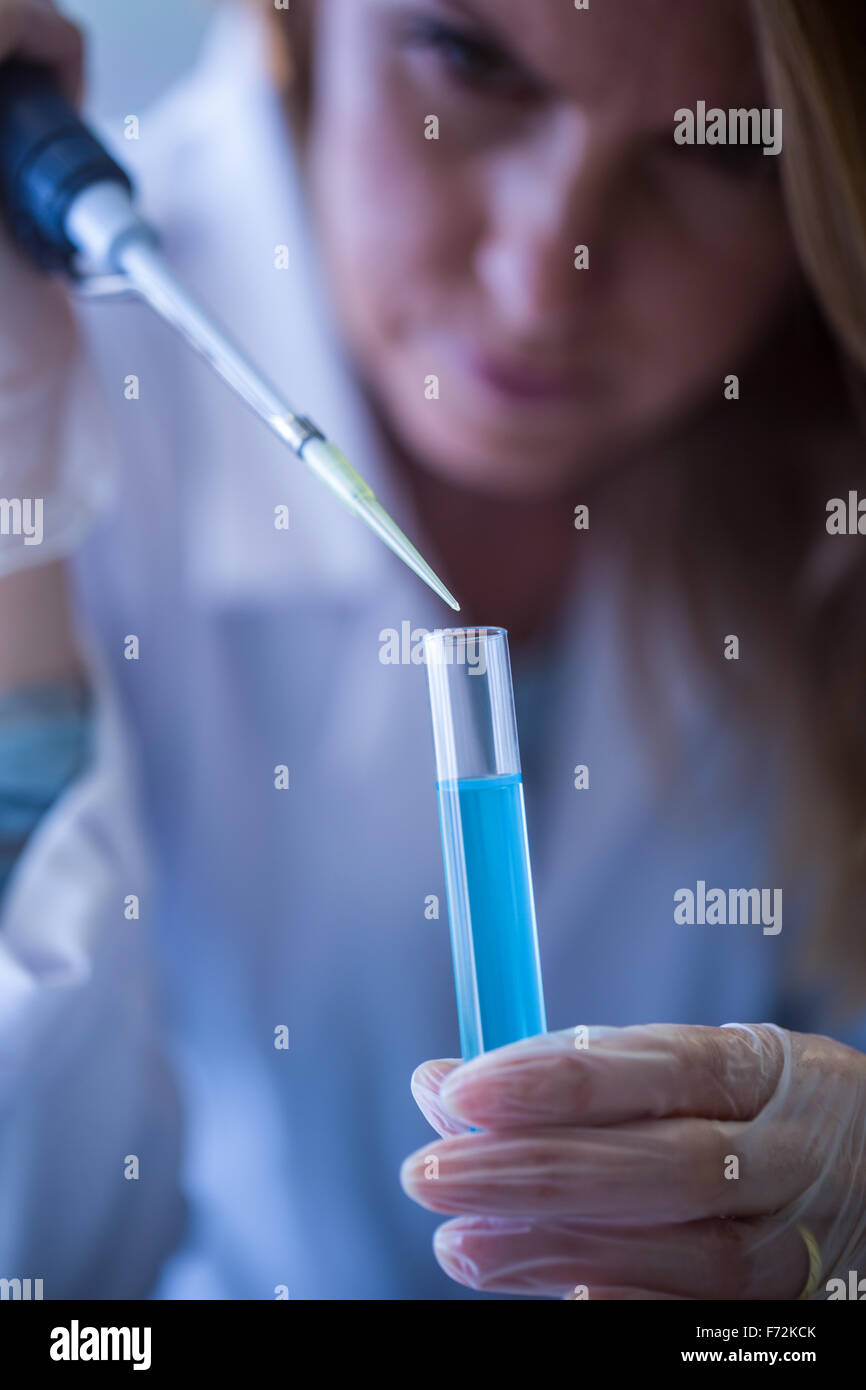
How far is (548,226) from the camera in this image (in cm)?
51

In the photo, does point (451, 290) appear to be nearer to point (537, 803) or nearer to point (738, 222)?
point (738, 222)

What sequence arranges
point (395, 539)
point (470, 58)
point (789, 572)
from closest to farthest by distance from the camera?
point (395, 539)
point (470, 58)
point (789, 572)

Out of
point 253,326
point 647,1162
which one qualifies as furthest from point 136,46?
point 647,1162

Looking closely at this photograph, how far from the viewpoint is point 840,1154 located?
0.41 meters

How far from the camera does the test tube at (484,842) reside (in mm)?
333

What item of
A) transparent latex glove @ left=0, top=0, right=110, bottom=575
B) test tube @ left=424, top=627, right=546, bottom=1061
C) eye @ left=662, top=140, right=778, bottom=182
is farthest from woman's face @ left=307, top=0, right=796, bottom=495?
test tube @ left=424, top=627, right=546, bottom=1061

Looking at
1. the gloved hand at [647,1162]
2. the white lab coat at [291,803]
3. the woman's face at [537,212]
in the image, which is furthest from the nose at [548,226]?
the gloved hand at [647,1162]

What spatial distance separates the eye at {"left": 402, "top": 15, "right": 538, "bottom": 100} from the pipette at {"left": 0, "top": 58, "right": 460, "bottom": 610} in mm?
165

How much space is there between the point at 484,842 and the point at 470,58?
1.22 feet

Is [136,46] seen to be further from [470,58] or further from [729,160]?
[729,160]

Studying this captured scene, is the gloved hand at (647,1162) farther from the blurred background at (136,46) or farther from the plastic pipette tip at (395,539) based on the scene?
the blurred background at (136,46)

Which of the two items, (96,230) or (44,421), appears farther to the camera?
(44,421)

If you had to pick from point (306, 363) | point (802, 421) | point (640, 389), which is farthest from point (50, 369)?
point (802, 421)

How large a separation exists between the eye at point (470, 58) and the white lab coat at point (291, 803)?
104 mm
